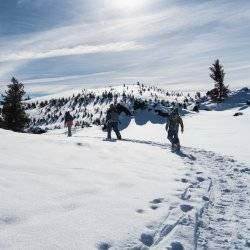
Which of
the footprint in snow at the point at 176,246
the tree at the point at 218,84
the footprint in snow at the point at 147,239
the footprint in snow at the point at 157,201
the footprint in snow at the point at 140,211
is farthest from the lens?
the tree at the point at 218,84

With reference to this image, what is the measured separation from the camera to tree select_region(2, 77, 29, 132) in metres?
52.9

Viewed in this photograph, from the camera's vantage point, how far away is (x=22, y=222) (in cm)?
669

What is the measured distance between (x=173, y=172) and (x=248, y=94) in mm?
59895

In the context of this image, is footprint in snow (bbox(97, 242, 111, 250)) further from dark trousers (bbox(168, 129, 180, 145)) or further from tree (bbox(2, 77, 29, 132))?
tree (bbox(2, 77, 29, 132))

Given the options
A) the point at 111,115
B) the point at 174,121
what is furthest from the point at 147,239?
the point at 111,115

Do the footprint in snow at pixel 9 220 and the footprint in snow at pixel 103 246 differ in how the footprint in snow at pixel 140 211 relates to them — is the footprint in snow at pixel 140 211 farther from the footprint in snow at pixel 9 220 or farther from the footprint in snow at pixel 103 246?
the footprint in snow at pixel 9 220

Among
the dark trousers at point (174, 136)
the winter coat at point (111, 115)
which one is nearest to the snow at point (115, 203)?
the dark trousers at point (174, 136)

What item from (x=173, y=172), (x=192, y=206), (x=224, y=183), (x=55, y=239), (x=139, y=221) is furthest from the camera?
(x=173, y=172)

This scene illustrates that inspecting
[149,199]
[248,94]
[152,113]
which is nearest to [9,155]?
[149,199]

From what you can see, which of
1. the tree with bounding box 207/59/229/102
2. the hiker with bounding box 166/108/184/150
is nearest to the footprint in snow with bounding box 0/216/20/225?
the hiker with bounding box 166/108/184/150

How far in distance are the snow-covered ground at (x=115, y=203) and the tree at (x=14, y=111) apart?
38910 millimetres

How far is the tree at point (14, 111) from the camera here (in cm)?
5294

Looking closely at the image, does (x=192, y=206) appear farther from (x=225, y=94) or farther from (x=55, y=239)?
(x=225, y=94)

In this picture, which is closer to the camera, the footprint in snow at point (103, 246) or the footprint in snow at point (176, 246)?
the footprint in snow at point (103, 246)
